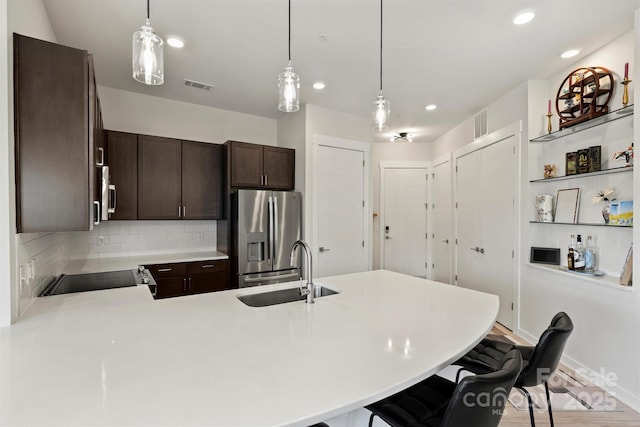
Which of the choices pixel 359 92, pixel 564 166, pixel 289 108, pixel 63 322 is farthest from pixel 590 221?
pixel 63 322

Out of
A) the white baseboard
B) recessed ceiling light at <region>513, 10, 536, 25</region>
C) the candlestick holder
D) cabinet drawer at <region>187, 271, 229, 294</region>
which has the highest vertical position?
recessed ceiling light at <region>513, 10, 536, 25</region>

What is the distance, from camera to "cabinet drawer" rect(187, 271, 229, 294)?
338cm

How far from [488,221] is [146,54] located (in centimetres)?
397

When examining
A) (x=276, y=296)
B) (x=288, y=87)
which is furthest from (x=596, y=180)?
(x=276, y=296)

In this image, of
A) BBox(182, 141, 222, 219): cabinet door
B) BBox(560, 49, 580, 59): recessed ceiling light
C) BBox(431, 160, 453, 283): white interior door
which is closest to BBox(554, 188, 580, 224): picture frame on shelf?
BBox(560, 49, 580, 59): recessed ceiling light

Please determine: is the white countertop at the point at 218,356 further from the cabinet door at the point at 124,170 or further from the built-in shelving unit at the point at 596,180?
the cabinet door at the point at 124,170

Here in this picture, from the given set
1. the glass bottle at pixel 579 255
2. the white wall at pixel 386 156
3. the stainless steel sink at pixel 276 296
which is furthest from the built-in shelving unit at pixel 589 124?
the white wall at pixel 386 156

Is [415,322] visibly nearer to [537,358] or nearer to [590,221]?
[537,358]

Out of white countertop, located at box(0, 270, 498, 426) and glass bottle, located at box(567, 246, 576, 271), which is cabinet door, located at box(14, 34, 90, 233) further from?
glass bottle, located at box(567, 246, 576, 271)

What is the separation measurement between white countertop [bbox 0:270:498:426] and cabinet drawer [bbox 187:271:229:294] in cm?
160

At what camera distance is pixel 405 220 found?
19.2 ft

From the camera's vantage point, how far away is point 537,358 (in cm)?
141

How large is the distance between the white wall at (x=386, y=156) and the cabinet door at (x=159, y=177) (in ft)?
11.6

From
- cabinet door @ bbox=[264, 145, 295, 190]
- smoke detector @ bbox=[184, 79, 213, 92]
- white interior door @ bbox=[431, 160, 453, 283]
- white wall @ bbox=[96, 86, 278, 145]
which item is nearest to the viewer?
smoke detector @ bbox=[184, 79, 213, 92]
